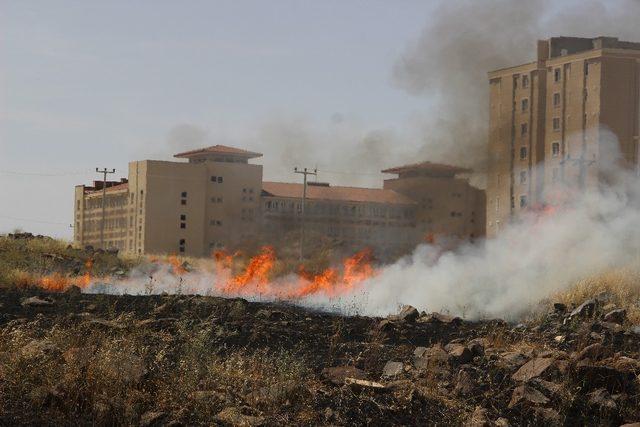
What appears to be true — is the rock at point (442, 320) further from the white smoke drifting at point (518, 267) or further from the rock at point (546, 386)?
the rock at point (546, 386)

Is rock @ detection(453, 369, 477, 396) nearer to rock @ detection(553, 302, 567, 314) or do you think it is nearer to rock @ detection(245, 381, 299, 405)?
rock @ detection(245, 381, 299, 405)

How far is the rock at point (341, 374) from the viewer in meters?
20.3

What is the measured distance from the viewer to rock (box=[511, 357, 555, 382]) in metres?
20.6

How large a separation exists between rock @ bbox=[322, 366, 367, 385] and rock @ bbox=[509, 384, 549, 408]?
8.46ft

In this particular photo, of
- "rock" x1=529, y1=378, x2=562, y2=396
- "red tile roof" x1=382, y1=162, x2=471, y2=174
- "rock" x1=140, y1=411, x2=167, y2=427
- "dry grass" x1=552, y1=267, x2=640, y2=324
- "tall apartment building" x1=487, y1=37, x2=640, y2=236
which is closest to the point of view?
"rock" x1=140, y1=411, x2=167, y2=427

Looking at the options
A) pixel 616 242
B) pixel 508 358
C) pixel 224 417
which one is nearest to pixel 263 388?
pixel 224 417

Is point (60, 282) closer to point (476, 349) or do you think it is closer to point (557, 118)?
point (476, 349)

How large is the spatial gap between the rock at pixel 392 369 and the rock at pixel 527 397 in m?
2.42

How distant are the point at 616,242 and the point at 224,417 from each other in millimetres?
23472

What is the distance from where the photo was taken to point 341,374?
67.6 ft

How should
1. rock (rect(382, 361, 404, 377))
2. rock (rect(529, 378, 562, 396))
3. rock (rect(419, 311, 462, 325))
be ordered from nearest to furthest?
rock (rect(529, 378, 562, 396)) → rock (rect(382, 361, 404, 377)) → rock (rect(419, 311, 462, 325))

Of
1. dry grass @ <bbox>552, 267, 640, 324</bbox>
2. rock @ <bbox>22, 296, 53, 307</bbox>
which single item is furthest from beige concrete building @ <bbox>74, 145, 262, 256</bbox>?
rock @ <bbox>22, 296, 53, 307</bbox>

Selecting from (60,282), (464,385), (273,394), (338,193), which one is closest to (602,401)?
(464,385)

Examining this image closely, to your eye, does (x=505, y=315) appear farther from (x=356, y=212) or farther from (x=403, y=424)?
(x=356, y=212)
